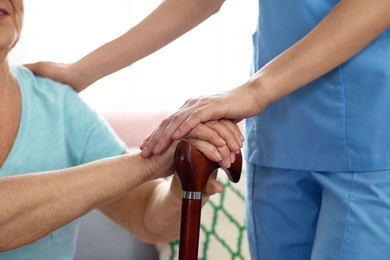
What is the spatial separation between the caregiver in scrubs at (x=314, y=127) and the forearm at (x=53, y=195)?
87mm

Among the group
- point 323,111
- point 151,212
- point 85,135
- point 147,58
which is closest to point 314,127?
point 323,111

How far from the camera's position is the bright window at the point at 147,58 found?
2639mm

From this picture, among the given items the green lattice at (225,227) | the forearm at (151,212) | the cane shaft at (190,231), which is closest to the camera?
the cane shaft at (190,231)

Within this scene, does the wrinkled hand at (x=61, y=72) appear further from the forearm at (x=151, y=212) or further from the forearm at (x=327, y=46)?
the forearm at (x=327, y=46)

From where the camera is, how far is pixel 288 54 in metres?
1.09

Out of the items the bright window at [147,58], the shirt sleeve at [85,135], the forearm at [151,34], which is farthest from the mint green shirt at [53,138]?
the bright window at [147,58]

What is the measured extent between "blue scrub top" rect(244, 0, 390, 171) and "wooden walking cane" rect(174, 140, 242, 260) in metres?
0.23

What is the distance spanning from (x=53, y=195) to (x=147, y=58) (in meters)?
1.68

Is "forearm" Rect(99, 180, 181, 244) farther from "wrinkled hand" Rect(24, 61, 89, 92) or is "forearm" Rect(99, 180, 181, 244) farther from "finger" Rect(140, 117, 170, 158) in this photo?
"wrinkled hand" Rect(24, 61, 89, 92)

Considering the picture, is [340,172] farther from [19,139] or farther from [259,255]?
[19,139]

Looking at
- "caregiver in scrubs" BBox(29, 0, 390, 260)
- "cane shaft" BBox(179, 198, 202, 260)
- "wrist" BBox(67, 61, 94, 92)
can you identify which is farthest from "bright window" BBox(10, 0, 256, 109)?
Result: "cane shaft" BBox(179, 198, 202, 260)

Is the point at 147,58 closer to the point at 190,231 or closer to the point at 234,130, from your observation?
the point at 234,130

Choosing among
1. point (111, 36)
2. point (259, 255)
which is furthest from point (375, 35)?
point (111, 36)

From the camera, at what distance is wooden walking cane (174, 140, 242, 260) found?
964mm
